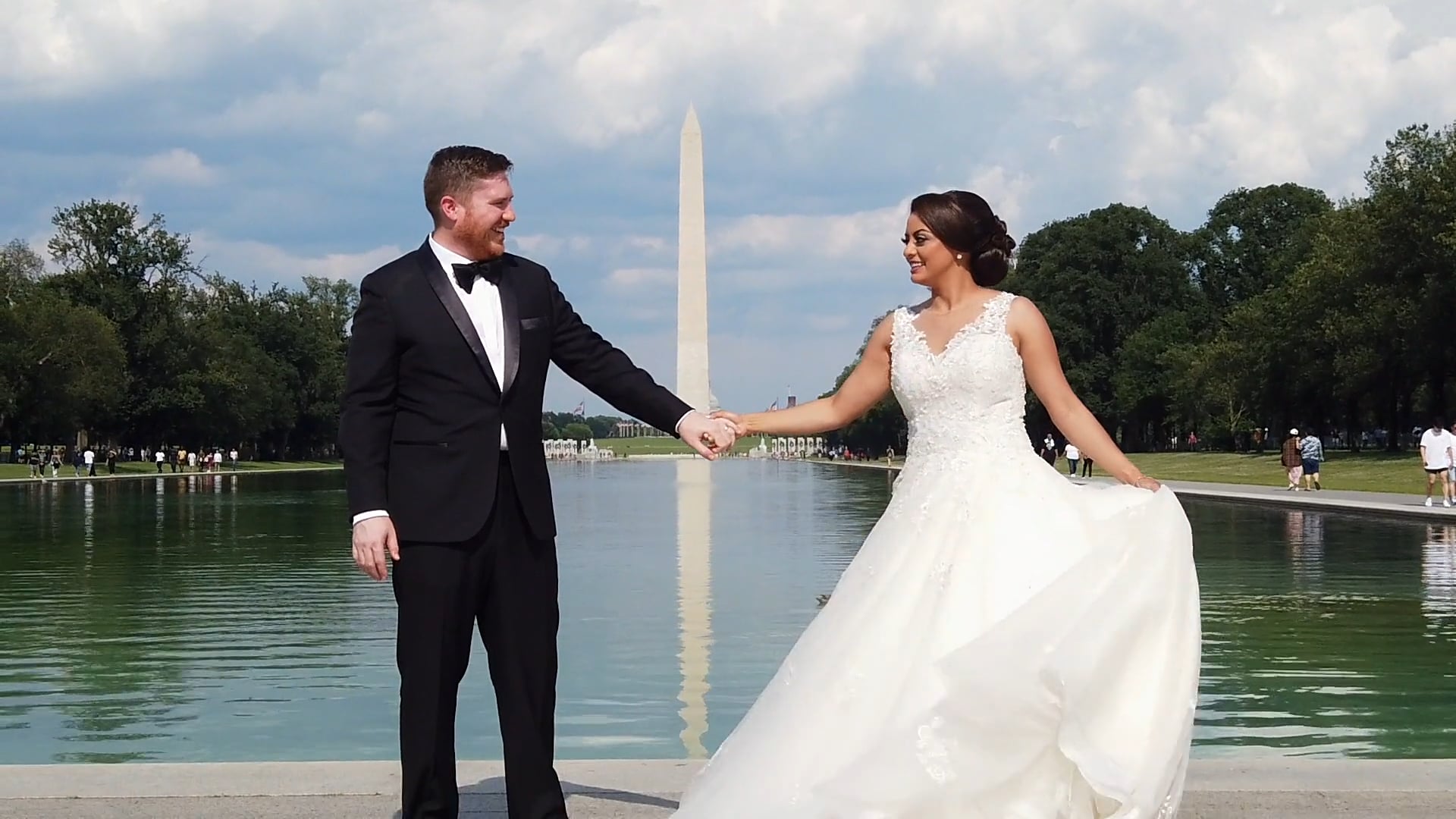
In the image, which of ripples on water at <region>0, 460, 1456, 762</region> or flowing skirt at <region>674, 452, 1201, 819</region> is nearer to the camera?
flowing skirt at <region>674, 452, 1201, 819</region>

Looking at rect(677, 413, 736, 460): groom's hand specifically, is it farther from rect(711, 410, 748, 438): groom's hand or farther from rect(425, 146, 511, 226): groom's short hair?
rect(425, 146, 511, 226): groom's short hair

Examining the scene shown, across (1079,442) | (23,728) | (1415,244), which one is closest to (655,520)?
(23,728)

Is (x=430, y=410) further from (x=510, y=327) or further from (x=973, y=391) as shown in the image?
(x=973, y=391)

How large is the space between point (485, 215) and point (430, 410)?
2.04 feet

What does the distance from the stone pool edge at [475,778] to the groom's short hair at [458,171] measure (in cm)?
220

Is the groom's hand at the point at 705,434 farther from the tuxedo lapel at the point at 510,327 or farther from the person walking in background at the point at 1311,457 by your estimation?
the person walking in background at the point at 1311,457

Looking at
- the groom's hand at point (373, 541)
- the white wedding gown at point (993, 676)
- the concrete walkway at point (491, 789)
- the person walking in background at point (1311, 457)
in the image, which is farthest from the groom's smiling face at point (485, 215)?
the person walking in background at point (1311, 457)

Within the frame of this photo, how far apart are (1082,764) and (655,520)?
82.8 ft

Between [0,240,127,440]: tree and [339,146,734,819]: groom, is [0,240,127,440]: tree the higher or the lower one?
the higher one

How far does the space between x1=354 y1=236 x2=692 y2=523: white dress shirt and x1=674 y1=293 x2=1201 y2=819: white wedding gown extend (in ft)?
4.05

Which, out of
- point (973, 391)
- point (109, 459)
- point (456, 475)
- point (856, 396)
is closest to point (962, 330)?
point (973, 391)

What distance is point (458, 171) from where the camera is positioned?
523cm

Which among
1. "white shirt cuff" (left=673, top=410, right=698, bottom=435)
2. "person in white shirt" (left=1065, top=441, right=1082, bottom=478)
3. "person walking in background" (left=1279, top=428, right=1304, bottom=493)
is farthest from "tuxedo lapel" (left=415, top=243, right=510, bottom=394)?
"person in white shirt" (left=1065, top=441, right=1082, bottom=478)

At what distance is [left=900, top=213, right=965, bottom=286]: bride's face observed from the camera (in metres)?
5.63
